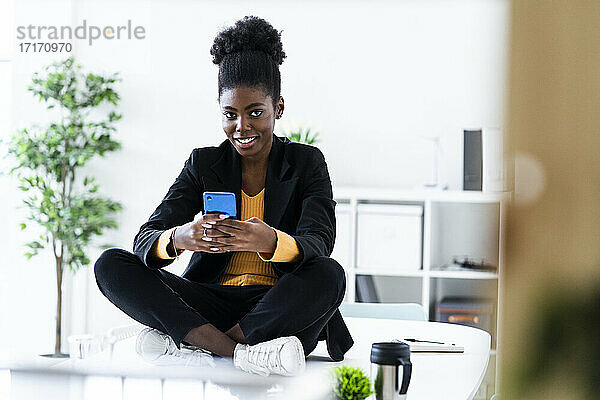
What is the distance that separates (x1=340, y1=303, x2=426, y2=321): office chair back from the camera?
2.14m

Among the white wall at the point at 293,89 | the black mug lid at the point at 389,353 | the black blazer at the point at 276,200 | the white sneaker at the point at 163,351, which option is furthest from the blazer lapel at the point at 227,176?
the white wall at the point at 293,89

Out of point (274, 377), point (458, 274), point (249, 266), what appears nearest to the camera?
point (274, 377)

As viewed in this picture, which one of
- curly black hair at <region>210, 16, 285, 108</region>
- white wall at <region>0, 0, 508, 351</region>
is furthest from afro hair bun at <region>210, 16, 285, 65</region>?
white wall at <region>0, 0, 508, 351</region>

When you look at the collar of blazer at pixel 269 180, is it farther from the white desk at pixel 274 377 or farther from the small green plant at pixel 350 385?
the small green plant at pixel 350 385

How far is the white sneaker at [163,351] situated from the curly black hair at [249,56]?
520 millimetres

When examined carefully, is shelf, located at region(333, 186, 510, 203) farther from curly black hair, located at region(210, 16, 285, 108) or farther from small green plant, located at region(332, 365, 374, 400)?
small green plant, located at region(332, 365, 374, 400)

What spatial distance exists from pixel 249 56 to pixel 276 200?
1.01ft

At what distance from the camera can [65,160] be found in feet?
10.4

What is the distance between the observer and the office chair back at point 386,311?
7.04 ft

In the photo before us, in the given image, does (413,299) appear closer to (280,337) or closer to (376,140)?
(376,140)

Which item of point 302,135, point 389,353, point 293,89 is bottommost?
point 389,353

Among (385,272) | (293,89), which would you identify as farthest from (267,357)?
(293,89)

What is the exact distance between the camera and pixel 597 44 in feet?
0.64

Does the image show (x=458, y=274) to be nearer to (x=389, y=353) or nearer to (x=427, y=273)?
(x=427, y=273)
